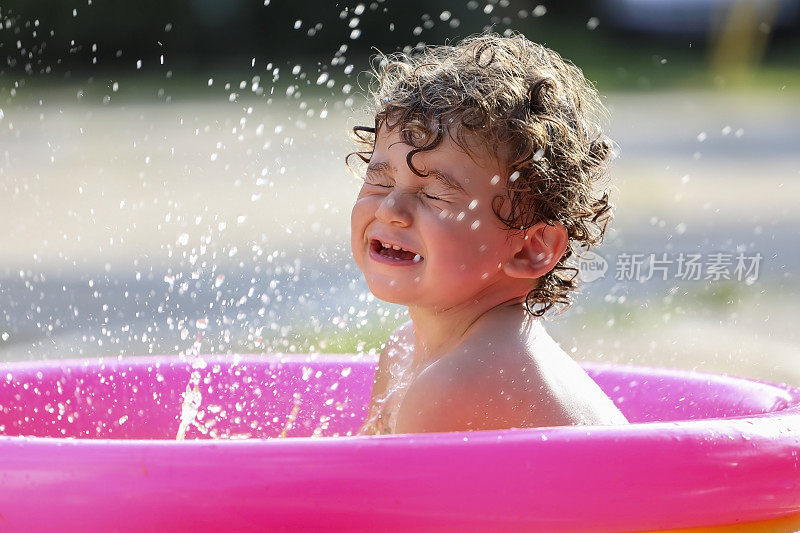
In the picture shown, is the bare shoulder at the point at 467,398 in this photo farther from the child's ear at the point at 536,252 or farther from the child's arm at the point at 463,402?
the child's ear at the point at 536,252

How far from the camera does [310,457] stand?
4.62 ft

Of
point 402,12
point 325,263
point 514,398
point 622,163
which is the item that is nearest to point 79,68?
point 402,12

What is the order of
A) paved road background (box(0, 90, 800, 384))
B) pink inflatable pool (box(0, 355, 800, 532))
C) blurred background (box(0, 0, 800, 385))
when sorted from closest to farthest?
pink inflatable pool (box(0, 355, 800, 532))
paved road background (box(0, 90, 800, 384))
blurred background (box(0, 0, 800, 385))

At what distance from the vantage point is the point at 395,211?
73.9 inches

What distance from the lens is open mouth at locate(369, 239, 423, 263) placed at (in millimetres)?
1919

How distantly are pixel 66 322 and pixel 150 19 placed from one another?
8.21m

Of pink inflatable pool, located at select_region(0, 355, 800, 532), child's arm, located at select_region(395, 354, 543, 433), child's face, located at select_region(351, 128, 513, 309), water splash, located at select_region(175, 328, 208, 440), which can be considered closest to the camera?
pink inflatable pool, located at select_region(0, 355, 800, 532)

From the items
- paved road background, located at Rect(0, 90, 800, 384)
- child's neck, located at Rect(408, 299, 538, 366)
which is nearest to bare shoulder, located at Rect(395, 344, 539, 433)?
child's neck, located at Rect(408, 299, 538, 366)

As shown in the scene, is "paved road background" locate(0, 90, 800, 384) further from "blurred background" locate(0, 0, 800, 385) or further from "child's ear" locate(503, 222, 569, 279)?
"child's ear" locate(503, 222, 569, 279)

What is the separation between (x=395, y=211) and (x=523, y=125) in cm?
25

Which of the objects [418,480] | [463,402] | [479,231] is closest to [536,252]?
[479,231]

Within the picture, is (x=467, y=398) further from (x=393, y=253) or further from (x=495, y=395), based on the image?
(x=393, y=253)

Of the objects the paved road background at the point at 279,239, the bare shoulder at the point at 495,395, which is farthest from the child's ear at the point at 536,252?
the paved road background at the point at 279,239

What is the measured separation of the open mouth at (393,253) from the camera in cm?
192
